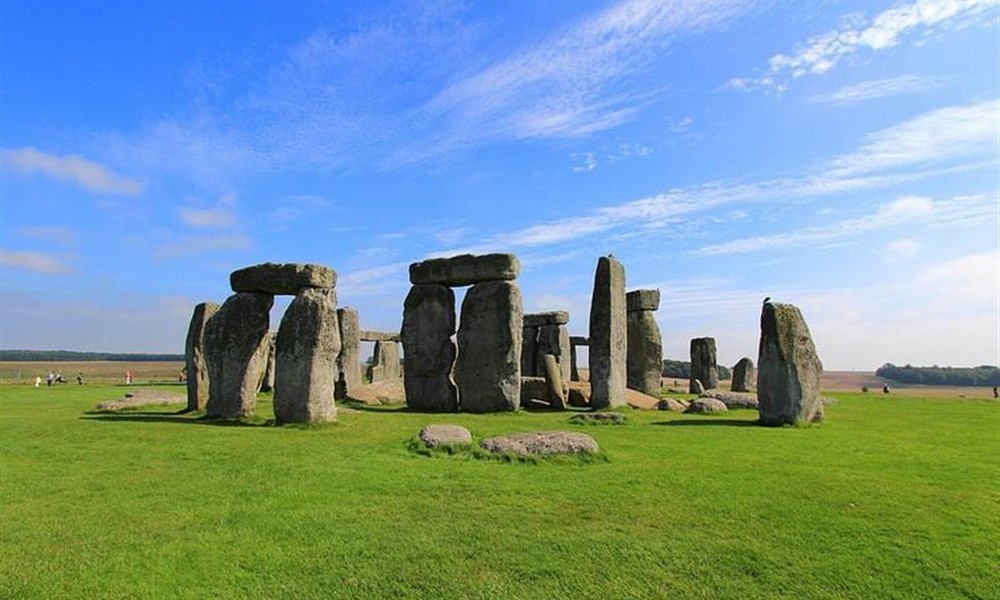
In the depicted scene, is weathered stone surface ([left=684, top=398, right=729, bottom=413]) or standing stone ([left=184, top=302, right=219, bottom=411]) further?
weathered stone surface ([left=684, top=398, right=729, bottom=413])

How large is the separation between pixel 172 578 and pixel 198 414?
9.99 metres

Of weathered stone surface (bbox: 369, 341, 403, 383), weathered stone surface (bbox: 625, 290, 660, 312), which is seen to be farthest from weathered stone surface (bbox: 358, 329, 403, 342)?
weathered stone surface (bbox: 625, 290, 660, 312)

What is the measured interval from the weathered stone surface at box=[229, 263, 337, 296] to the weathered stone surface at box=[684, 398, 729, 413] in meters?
8.75

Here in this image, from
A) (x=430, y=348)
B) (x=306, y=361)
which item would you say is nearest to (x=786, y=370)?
(x=430, y=348)

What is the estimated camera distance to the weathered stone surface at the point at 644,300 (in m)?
22.9

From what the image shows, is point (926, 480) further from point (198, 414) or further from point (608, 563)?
point (198, 414)

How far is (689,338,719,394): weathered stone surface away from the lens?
Result: 1020 inches

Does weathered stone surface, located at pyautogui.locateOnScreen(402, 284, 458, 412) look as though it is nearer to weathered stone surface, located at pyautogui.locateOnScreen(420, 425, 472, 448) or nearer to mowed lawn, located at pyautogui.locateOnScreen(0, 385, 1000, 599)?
mowed lawn, located at pyautogui.locateOnScreen(0, 385, 1000, 599)

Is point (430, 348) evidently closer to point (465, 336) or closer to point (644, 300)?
point (465, 336)

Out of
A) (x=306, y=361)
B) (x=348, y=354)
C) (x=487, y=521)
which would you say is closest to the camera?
(x=487, y=521)

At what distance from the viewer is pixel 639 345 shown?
2255 cm

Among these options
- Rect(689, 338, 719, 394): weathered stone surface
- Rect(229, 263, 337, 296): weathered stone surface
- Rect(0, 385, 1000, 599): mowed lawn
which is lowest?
Rect(0, 385, 1000, 599): mowed lawn

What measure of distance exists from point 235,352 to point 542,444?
7.14 meters

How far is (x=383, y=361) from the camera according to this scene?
30.7 m
